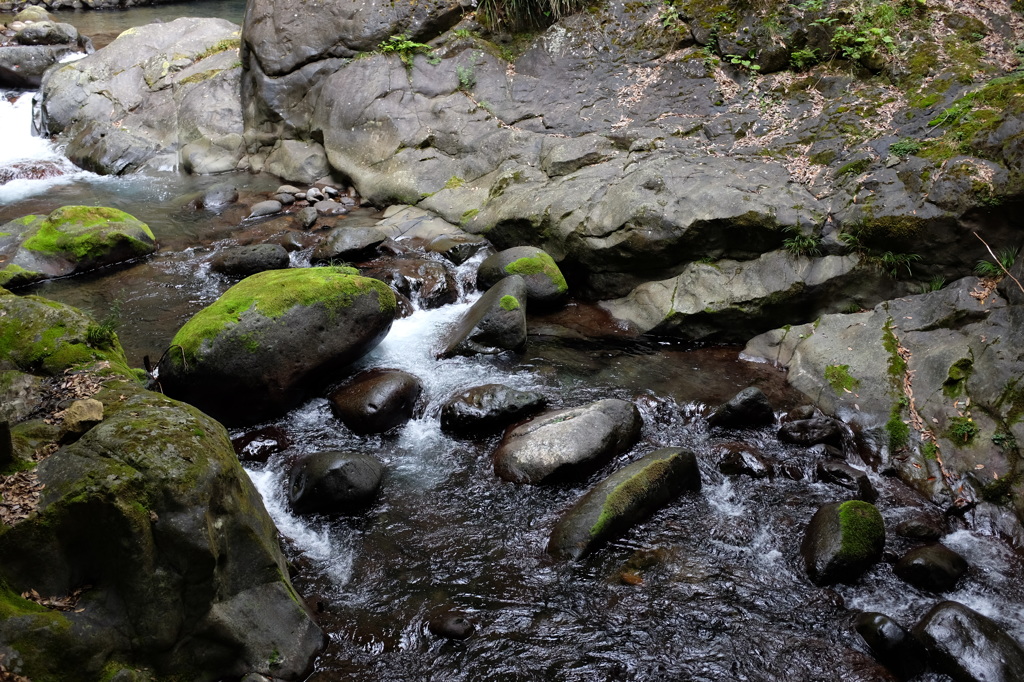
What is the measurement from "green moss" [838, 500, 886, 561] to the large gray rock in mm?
12963

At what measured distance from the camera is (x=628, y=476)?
5.68m

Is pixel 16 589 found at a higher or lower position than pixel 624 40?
lower

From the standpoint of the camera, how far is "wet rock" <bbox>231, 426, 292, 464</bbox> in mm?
6379

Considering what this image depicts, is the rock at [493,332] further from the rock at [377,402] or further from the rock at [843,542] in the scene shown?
the rock at [843,542]

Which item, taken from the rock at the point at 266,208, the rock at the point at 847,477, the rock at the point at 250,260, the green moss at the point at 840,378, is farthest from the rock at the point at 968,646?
the rock at the point at 266,208

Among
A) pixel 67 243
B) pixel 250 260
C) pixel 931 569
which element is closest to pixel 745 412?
pixel 931 569

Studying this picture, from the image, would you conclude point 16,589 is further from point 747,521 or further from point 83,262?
point 83,262

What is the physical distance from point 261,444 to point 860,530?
212 inches

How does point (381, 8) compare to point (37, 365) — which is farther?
point (381, 8)

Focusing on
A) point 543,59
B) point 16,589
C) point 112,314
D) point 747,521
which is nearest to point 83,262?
point 112,314

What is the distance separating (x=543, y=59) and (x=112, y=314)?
8.57m

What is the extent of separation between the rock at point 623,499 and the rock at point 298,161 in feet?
31.4

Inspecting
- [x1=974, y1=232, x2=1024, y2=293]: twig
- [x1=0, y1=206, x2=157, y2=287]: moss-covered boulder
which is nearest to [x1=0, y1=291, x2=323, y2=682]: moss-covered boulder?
[x1=0, y1=206, x2=157, y2=287]: moss-covered boulder

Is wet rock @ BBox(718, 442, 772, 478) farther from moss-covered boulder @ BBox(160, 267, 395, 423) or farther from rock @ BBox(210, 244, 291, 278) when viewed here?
rock @ BBox(210, 244, 291, 278)
